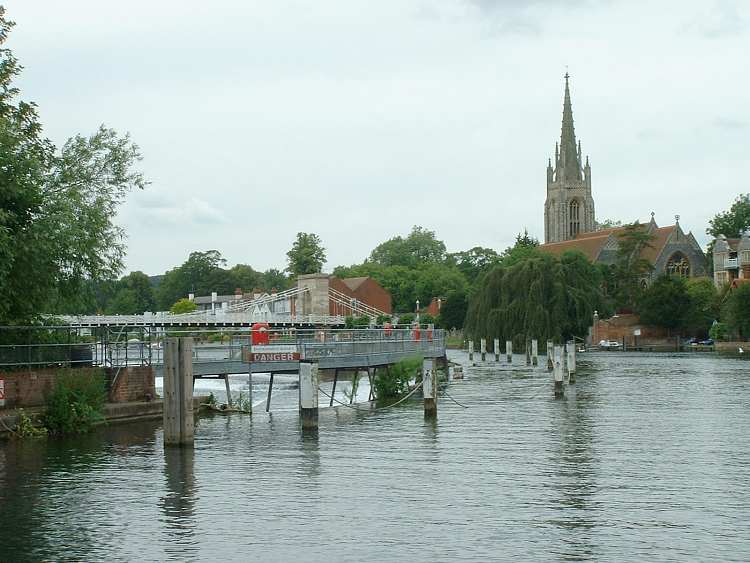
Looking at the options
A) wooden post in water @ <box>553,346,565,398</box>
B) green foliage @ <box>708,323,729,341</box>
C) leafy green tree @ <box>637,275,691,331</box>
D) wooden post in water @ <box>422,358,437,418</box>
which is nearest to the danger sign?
wooden post in water @ <box>422,358,437,418</box>

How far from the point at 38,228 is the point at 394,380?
1812cm

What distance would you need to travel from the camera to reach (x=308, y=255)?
17450cm

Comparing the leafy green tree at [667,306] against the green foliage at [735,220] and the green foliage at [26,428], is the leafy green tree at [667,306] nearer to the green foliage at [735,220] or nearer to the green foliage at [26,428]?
the green foliage at [735,220]

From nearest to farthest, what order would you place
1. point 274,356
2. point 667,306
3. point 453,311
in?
point 274,356, point 667,306, point 453,311

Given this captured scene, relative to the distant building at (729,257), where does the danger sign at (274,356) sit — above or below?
below

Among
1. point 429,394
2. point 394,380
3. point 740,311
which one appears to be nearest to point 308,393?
point 429,394

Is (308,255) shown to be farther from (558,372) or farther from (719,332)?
(558,372)

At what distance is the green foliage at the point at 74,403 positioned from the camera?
27172 millimetres

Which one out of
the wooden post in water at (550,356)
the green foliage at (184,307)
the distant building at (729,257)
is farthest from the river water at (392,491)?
the green foliage at (184,307)

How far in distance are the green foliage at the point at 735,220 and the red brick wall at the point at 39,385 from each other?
443ft

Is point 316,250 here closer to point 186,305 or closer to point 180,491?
point 186,305

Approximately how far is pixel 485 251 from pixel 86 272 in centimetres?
14164

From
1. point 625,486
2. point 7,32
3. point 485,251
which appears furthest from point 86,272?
point 485,251

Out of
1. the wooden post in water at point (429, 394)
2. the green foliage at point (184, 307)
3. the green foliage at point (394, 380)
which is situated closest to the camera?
the wooden post in water at point (429, 394)
